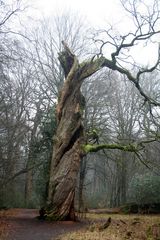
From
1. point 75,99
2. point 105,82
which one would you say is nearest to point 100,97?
point 105,82

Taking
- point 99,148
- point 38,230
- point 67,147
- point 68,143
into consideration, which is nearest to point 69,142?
point 68,143

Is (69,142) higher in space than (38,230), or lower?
higher

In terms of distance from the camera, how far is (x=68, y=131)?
19375 millimetres

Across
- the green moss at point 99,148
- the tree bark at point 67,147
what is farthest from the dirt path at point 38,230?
the green moss at point 99,148

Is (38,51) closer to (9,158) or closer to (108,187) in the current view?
(9,158)

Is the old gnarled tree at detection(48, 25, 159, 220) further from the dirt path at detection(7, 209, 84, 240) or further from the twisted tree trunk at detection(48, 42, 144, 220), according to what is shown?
the dirt path at detection(7, 209, 84, 240)

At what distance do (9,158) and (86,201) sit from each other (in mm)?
12164

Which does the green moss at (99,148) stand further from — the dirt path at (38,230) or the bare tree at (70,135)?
the dirt path at (38,230)

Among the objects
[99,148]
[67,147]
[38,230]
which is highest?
[99,148]

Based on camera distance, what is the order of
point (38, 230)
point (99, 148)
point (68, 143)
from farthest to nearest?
point (99, 148) → point (68, 143) → point (38, 230)

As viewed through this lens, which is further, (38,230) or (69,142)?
(69,142)

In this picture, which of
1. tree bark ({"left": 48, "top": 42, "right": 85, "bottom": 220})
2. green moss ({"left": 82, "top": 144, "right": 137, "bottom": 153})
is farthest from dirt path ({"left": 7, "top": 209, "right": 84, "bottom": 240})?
green moss ({"left": 82, "top": 144, "right": 137, "bottom": 153})

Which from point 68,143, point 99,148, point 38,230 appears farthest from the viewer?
point 99,148

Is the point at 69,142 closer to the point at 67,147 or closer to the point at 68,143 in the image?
the point at 68,143
